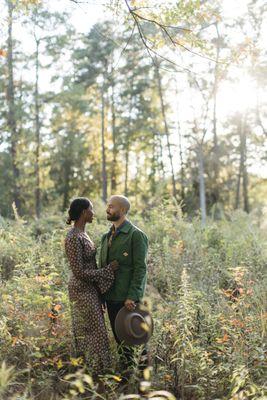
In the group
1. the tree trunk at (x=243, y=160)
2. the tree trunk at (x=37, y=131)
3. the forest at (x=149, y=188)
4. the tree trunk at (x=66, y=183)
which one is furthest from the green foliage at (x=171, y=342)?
the tree trunk at (x=66, y=183)

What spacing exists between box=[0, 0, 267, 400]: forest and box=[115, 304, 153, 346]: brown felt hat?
1.14 feet

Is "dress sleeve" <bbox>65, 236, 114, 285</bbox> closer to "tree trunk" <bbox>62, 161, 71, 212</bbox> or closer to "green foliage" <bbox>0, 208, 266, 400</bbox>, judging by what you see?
"green foliage" <bbox>0, 208, 266, 400</bbox>

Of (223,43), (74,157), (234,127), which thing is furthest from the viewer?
(74,157)

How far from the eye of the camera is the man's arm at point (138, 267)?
551 centimetres

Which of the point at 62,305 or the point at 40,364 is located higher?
the point at 62,305

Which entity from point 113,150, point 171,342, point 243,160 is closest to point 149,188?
point 113,150

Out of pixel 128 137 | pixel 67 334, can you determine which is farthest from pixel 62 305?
pixel 128 137

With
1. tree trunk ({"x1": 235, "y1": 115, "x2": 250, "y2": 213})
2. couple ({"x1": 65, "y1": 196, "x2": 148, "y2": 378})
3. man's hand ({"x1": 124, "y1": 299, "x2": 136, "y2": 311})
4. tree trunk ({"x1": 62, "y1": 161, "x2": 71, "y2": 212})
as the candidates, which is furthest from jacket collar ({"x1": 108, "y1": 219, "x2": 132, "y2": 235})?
tree trunk ({"x1": 62, "y1": 161, "x2": 71, "y2": 212})

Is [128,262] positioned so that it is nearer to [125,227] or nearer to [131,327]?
[125,227]

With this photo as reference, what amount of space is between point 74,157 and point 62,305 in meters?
29.8

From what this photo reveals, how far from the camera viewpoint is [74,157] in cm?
3591

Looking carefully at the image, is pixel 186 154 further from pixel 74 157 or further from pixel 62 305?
pixel 62 305

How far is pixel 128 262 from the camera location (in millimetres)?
5672

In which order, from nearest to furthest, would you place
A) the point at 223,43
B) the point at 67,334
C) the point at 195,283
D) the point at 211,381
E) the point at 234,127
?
the point at 211,381 → the point at 67,334 → the point at 195,283 → the point at 223,43 → the point at 234,127
